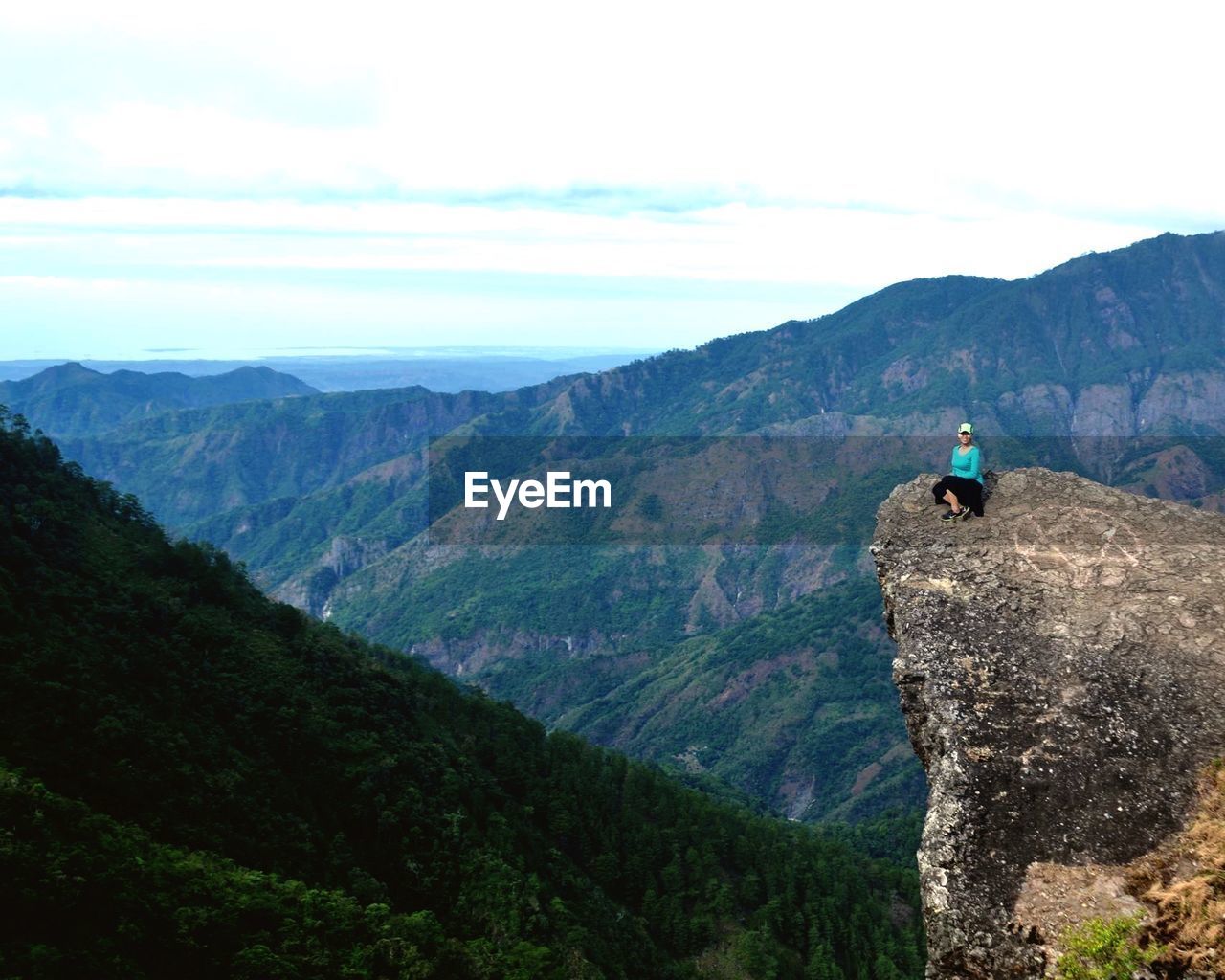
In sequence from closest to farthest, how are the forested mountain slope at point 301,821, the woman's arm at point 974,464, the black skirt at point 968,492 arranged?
the woman's arm at point 974,464 → the black skirt at point 968,492 → the forested mountain slope at point 301,821

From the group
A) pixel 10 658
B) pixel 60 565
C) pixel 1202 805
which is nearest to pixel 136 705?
pixel 10 658

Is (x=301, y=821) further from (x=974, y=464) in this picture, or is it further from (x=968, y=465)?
(x=974, y=464)

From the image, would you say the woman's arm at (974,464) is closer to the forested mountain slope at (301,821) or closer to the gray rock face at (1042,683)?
the gray rock face at (1042,683)

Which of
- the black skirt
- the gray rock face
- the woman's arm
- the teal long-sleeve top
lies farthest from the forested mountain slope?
the woman's arm

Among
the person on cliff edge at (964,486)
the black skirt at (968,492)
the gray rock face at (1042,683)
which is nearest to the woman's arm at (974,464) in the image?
the person on cliff edge at (964,486)

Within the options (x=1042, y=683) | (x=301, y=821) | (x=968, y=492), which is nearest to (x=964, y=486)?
(x=968, y=492)
